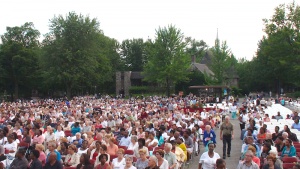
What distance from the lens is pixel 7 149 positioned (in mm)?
11406

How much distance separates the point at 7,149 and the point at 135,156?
3964mm

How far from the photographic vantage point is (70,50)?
58219 millimetres

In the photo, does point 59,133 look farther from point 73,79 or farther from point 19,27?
point 19,27

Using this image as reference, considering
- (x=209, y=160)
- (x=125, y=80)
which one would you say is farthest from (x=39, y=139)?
(x=125, y=80)

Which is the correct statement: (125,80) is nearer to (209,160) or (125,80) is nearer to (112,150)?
(112,150)

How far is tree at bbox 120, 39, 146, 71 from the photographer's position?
89.4 meters

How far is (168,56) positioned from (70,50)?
1497cm

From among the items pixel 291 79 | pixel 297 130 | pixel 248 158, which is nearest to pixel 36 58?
pixel 291 79

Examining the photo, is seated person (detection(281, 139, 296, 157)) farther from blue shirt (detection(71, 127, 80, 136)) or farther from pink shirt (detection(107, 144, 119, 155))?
blue shirt (detection(71, 127, 80, 136))

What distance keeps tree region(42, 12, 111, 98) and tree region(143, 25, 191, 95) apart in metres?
9.69

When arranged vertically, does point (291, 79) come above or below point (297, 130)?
above

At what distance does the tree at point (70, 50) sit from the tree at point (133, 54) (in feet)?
91.7

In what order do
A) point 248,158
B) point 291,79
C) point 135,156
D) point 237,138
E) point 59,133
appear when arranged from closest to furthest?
point 248,158 → point 135,156 → point 59,133 → point 237,138 → point 291,79

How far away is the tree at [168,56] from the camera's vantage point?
2328 inches
